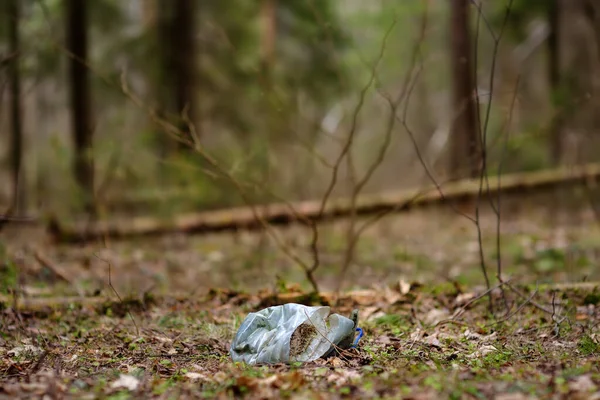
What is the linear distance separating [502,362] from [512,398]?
0.69m

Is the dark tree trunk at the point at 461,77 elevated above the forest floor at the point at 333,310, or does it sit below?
above

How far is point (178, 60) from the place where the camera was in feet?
40.1

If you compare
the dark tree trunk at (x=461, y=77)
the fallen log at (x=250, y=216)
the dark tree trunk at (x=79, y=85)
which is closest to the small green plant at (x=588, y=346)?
the fallen log at (x=250, y=216)

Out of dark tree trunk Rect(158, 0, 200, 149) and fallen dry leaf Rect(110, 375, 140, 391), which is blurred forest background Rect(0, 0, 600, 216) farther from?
fallen dry leaf Rect(110, 375, 140, 391)

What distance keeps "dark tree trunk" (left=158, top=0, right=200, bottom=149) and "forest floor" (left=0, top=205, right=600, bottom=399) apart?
4.07 metres

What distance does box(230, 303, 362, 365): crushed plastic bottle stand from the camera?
12.2 feet

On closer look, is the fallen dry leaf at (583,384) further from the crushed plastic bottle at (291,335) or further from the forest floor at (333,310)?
the crushed plastic bottle at (291,335)

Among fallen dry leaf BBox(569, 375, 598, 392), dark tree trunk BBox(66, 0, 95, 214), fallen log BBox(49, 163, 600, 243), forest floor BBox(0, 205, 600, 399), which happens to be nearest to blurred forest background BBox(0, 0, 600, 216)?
dark tree trunk BBox(66, 0, 95, 214)

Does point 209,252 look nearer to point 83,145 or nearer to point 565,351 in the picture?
point 83,145

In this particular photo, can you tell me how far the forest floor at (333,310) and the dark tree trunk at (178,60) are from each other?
4.07 meters

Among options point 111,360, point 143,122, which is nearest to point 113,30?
point 143,122

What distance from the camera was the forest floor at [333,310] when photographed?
322cm

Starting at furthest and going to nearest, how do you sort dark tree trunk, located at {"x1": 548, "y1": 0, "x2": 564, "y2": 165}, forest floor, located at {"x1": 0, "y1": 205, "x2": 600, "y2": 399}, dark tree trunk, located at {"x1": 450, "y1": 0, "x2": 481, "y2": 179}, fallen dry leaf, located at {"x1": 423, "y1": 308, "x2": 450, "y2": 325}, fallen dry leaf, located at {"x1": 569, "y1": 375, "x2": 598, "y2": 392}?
dark tree trunk, located at {"x1": 548, "y1": 0, "x2": 564, "y2": 165} < dark tree trunk, located at {"x1": 450, "y1": 0, "x2": 481, "y2": 179} < fallen dry leaf, located at {"x1": 423, "y1": 308, "x2": 450, "y2": 325} < forest floor, located at {"x1": 0, "y1": 205, "x2": 600, "y2": 399} < fallen dry leaf, located at {"x1": 569, "y1": 375, "x2": 598, "y2": 392}

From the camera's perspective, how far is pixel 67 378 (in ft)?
11.4
